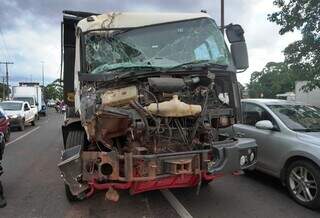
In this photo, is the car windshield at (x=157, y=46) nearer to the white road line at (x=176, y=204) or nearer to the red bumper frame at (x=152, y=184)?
the red bumper frame at (x=152, y=184)

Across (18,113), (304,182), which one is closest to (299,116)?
(304,182)

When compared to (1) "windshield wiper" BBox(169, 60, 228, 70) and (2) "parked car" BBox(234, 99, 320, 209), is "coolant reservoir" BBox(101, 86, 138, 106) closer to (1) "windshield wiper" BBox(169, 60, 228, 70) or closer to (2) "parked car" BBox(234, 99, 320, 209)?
(1) "windshield wiper" BBox(169, 60, 228, 70)

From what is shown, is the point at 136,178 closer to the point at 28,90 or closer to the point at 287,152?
the point at 287,152

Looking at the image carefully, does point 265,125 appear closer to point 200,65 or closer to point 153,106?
point 200,65

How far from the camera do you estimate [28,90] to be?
36.8 m

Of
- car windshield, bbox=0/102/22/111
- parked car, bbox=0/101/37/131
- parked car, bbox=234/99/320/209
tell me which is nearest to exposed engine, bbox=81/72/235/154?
parked car, bbox=234/99/320/209

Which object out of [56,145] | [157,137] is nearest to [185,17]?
[157,137]

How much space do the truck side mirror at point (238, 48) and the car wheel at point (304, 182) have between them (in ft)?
5.76

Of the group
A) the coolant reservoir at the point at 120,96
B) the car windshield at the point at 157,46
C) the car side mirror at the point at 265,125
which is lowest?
the car side mirror at the point at 265,125

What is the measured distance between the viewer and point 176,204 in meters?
6.65

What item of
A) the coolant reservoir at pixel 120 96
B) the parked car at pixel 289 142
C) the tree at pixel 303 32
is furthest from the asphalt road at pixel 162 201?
the tree at pixel 303 32

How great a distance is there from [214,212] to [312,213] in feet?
4.53

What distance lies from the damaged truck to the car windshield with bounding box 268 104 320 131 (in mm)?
1274

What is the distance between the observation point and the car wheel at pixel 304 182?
20.8 ft
